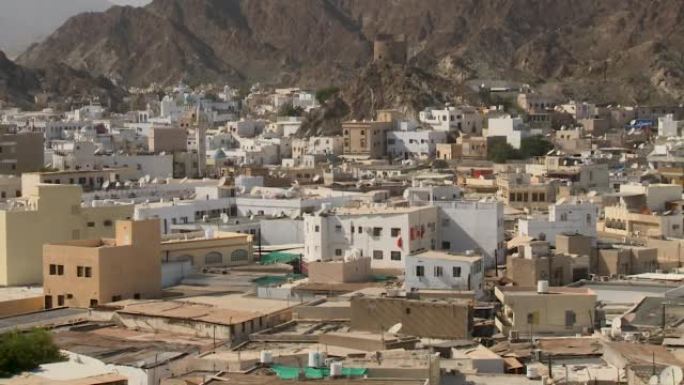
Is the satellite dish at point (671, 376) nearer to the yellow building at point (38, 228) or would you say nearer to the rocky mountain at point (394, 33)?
the yellow building at point (38, 228)

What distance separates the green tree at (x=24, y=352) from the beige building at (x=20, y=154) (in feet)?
114

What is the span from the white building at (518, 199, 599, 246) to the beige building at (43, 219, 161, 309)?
10.4 m

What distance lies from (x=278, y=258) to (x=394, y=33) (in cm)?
13566

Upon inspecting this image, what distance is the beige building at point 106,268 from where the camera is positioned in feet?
93.8

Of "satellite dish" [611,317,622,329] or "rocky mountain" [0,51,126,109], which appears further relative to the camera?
"rocky mountain" [0,51,126,109]

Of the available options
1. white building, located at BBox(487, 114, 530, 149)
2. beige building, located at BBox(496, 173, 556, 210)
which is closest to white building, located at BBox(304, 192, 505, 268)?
beige building, located at BBox(496, 173, 556, 210)

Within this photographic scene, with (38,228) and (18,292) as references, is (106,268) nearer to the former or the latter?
(18,292)

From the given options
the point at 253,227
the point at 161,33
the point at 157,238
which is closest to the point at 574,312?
the point at 157,238

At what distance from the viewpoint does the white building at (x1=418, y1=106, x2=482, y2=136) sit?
82.8 metres

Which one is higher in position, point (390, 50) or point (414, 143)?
point (390, 50)

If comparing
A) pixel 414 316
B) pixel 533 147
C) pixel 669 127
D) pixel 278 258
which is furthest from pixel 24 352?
pixel 669 127

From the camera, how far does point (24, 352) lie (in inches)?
816

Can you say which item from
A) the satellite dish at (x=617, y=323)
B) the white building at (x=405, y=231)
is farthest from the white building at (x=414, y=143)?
the satellite dish at (x=617, y=323)

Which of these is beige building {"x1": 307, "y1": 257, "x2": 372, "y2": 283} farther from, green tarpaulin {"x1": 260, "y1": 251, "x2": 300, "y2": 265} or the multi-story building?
the multi-story building
